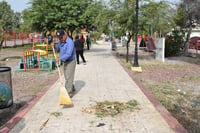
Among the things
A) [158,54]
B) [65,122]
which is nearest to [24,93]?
[65,122]

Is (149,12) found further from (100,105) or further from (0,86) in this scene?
(0,86)

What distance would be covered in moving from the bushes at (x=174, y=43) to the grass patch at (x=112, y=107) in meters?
15.3

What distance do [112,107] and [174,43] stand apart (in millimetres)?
16454

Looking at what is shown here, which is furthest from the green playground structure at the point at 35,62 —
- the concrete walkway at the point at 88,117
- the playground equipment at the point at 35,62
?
the concrete walkway at the point at 88,117

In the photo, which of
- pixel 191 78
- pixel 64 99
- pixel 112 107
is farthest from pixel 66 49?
pixel 191 78

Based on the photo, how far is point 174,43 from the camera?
22375 millimetres

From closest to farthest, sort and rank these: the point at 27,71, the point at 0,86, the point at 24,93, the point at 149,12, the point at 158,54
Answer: the point at 0,86 → the point at 24,93 → the point at 27,71 → the point at 149,12 → the point at 158,54

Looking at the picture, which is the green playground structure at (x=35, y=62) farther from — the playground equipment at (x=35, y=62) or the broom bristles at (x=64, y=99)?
the broom bristles at (x=64, y=99)

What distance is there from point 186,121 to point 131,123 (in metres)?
1.18

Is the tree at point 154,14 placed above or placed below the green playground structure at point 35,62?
above

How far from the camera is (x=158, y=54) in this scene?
19.2 metres

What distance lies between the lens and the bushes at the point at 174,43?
72.5 ft

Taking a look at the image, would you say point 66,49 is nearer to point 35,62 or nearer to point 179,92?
point 179,92

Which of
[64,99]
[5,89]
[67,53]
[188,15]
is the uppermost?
[188,15]
